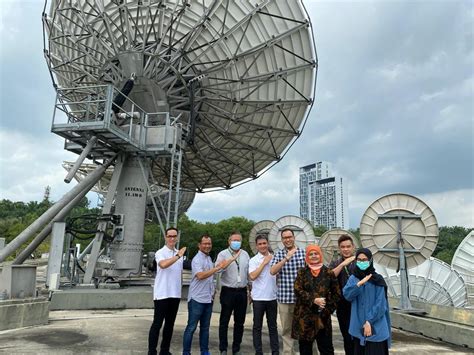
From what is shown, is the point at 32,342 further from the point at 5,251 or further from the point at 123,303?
the point at 5,251

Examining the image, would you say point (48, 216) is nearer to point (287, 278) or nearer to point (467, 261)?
point (287, 278)

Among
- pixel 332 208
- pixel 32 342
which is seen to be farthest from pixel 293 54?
pixel 332 208

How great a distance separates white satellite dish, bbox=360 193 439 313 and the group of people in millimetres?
5412

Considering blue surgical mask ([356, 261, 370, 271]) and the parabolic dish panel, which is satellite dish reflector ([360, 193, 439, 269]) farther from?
the parabolic dish panel

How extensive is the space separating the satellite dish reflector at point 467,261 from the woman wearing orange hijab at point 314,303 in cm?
2353

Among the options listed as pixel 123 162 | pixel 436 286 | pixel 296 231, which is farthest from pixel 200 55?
pixel 436 286

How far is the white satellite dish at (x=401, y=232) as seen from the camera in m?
10.8

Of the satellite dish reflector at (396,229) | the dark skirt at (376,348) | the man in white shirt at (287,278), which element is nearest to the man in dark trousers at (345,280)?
the man in white shirt at (287,278)

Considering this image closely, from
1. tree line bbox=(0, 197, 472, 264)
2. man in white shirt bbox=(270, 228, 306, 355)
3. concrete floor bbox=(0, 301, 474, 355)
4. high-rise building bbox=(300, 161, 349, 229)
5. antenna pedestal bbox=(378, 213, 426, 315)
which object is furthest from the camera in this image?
high-rise building bbox=(300, 161, 349, 229)

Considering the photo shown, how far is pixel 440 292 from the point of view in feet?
63.0

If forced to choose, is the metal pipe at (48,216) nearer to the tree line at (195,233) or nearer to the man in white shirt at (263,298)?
the man in white shirt at (263,298)

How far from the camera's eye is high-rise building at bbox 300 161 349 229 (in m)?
119

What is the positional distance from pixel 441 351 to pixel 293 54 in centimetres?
1228

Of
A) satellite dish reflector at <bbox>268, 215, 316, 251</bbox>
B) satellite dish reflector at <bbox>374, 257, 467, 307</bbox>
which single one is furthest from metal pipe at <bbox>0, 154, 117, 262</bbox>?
satellite dish reflector at <bbox>374, 257, 467, 307</bbox>
